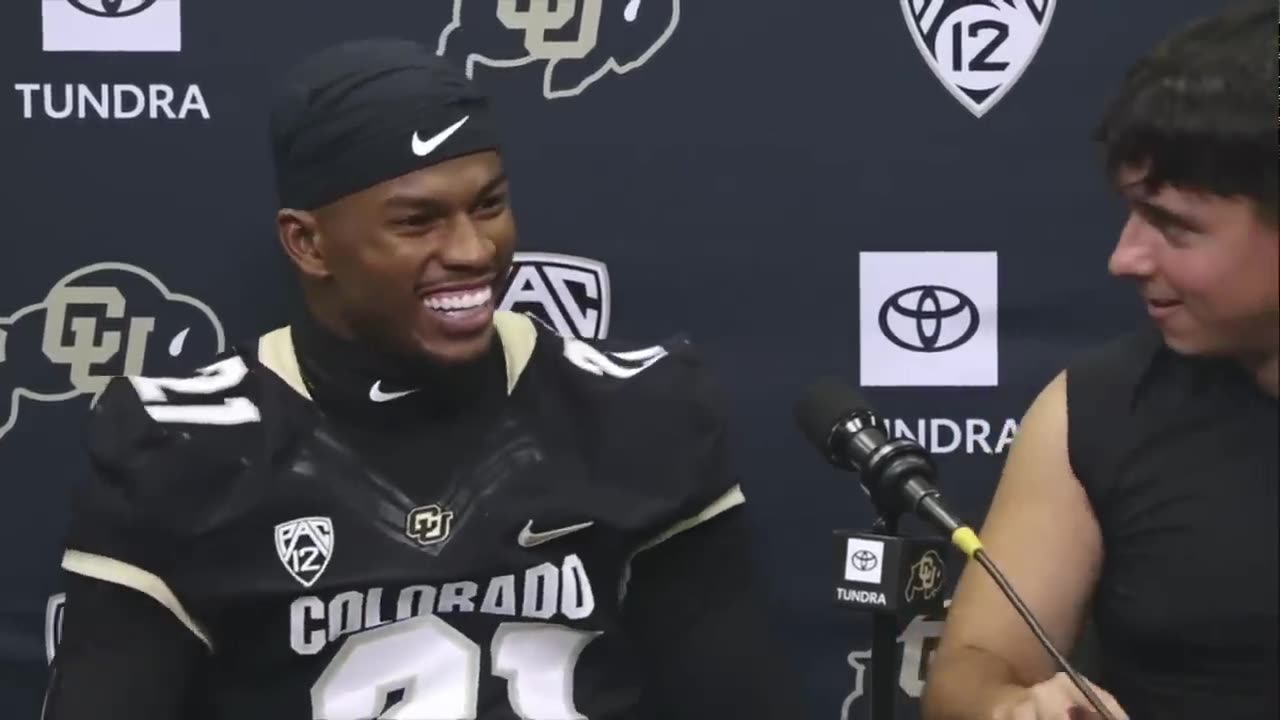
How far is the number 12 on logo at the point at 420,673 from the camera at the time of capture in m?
1.09

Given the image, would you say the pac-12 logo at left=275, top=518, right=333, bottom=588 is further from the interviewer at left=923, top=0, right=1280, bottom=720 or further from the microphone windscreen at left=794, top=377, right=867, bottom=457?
the interviewer at left=923, top=0, right=1280, bottom=720

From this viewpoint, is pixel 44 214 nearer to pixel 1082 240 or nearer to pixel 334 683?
pixel 334 683

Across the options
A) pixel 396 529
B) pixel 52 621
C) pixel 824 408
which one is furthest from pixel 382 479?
pixel 52 621

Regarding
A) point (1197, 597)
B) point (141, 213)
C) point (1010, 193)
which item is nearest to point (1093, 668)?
point (1197, 597)

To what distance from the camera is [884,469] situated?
985 millimetres

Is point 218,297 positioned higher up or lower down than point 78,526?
higher up

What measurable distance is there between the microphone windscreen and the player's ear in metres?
0.33

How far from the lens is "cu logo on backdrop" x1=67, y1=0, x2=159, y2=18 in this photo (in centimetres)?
131

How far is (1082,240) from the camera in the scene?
135 cm

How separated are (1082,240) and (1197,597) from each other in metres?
0.40

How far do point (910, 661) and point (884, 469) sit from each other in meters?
0.45

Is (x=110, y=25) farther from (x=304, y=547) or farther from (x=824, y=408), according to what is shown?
(x=824, y=408)

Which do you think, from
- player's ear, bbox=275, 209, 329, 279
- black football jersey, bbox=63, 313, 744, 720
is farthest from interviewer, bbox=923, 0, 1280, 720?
player's ear, bbox=275, 209, 329, 279

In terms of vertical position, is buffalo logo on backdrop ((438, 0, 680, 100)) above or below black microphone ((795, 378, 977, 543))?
above
